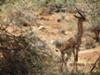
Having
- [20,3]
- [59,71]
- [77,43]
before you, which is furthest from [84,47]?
[20,3]

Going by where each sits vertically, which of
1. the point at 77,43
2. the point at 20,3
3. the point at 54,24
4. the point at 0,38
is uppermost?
the point at 20,3

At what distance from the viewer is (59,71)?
10875 millimetres

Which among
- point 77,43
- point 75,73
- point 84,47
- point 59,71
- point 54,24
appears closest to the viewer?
point 59,71

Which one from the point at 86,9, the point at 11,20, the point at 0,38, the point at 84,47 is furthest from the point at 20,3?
the point at 84,47

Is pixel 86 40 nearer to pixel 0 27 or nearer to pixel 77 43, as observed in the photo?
pixel 77 43

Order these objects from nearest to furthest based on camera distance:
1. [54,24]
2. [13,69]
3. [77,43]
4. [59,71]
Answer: [13,69]
[59,71]
[77,43]
[54,24]

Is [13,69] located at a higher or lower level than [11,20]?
lower

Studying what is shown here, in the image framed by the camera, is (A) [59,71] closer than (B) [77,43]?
Yes

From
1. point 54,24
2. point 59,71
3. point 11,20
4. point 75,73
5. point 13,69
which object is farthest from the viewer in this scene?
point 54,24

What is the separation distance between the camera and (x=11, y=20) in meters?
9.82

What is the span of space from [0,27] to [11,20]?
406mm

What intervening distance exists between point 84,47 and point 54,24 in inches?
304

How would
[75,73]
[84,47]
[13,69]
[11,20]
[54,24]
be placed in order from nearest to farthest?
1. [13,69]
2. [11,20]
3. [75,73]
4. [84,47]
5. [54,24]

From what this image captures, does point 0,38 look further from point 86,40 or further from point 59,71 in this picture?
point 86,40
